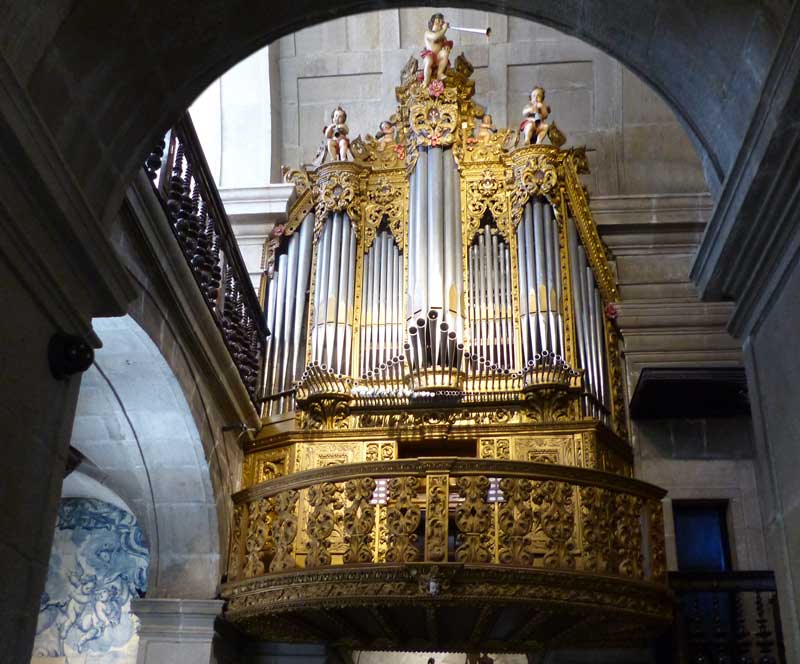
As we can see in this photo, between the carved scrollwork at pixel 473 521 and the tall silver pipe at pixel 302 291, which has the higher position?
the tall silver pipe at pixel 302 291

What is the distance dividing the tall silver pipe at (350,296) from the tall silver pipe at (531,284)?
66.9 inches

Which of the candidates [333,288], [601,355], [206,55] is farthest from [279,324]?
[206,55]

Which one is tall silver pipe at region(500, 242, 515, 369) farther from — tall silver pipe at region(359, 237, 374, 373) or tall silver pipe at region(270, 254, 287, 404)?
tall silver pipe at region(270, 254, 287, 404)

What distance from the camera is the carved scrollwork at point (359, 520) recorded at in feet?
24.7

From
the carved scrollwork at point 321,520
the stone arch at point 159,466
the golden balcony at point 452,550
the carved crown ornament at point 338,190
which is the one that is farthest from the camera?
the carved crown ornament at point 338,190

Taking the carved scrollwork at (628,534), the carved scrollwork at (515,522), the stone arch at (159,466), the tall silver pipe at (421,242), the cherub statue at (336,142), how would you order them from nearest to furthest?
1. the carved scrollwork at (515,522)
2. the carved scrollwork at (628,534)
3. the stone arch at (159,466)
4. the tall silver pipe at (421,242)
5. the cherub statue at (336,142)

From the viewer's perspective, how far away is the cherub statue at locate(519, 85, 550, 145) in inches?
420

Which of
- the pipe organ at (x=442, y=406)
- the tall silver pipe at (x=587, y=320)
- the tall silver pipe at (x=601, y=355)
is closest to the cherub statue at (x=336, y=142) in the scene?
the pipe organ at (x=442, y=406)

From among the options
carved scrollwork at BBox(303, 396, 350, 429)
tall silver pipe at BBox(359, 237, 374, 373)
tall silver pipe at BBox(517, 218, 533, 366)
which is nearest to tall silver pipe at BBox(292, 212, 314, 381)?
carved scrollwork at BBox(303, 396, 350, 429)

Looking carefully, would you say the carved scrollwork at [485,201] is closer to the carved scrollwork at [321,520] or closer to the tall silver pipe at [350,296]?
the tall silver pipe at [350,296]

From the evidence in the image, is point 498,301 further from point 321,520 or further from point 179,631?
point 179,631

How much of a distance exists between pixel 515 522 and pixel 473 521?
0.32m

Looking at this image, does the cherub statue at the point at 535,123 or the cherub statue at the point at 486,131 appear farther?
the cherub statue at the point at 486,131

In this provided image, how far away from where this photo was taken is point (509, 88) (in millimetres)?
12148
